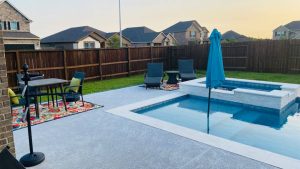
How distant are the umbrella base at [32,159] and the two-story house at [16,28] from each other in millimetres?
30316

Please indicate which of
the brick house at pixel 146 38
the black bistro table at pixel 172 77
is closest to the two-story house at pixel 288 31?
the brick house at pixel 146 38

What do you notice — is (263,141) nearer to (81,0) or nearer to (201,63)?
(201,63)

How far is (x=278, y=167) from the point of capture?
3.57 metres

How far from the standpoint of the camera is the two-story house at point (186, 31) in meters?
47.1

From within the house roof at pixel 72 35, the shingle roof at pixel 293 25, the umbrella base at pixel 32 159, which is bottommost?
the umbrella base at pixel 32 159

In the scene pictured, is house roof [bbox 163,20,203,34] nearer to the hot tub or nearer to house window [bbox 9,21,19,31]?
house window [bbox 9,21,19,31]

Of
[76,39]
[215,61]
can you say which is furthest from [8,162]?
[76,39]

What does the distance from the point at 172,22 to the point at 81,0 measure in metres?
30.6

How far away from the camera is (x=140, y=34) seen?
43.8 metres

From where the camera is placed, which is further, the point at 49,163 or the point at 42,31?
the point at 42,31

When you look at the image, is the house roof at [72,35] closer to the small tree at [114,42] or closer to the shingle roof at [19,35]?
the small tree at [114,42]

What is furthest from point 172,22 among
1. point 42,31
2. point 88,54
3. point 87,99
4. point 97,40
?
point 87,99

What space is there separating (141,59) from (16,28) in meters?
26.6

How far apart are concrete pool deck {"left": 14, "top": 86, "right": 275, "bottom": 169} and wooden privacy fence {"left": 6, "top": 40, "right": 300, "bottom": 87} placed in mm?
6005
